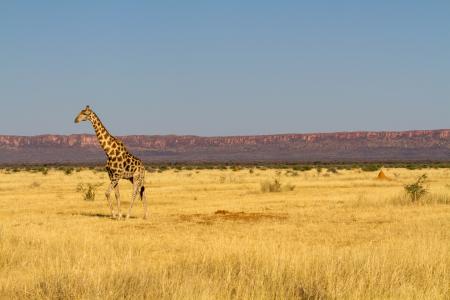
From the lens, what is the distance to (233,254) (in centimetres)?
804

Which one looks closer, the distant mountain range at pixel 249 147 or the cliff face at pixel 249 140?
the distant mountain range at pixel 249 147

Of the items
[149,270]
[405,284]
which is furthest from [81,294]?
[405,284]

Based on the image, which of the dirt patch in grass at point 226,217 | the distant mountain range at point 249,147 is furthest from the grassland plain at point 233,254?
the distant mountain range at point 249,147

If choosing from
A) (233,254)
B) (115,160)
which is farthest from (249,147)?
(233,254)

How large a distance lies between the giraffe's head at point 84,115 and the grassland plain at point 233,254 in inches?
126

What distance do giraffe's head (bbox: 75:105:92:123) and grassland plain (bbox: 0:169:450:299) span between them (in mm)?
3191

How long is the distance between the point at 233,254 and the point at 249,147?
170m

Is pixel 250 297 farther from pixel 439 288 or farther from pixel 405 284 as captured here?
pixel 439 288

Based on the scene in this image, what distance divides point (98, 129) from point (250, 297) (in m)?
10.2

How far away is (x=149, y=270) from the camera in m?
7.31

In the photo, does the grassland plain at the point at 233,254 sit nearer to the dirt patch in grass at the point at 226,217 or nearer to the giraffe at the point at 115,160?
the dirt patch in grass at the point at 226,217

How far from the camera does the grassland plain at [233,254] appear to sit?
618cm

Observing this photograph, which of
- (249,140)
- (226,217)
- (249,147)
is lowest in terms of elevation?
(226,217)

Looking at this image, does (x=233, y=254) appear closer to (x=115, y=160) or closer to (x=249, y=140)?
(x=115, y=160)
